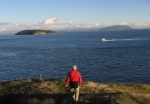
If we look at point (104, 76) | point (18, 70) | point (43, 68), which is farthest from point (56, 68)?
point (104, 76)

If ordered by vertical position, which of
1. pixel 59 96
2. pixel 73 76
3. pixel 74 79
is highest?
pixel 73 76

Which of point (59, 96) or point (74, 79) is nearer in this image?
point (74, 79)

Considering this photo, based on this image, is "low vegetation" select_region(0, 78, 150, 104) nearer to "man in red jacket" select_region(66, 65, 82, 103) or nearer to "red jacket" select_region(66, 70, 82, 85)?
"man in red jacket" select_region(66, 65, 82, 103)

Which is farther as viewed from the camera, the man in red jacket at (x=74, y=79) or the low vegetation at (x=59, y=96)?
the low vegetation at (x=59, y=96)

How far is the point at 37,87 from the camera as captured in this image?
2727 cm

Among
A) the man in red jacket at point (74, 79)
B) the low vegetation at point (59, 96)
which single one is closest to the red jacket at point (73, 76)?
the man in red jacket at point (74, 79)

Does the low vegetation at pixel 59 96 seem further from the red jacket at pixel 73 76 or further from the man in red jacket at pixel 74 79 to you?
the red jacket at pixel 73 76

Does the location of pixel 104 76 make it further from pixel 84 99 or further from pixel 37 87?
pixel 84 99

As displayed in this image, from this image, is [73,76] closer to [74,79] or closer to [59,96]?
[74,79]

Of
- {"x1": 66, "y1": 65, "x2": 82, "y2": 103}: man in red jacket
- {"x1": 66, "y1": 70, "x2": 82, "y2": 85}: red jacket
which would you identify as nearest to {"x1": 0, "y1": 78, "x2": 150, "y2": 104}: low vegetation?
{"x1": 66, "y1": 65, "x2": 82, "y2": 103}: man in red jacket

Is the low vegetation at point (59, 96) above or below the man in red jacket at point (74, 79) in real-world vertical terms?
below

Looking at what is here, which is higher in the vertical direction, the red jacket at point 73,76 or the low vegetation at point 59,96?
the red jacket at point 73,76

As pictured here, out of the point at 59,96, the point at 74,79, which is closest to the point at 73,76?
the point at 74,79

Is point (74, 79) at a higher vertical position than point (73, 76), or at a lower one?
lower
